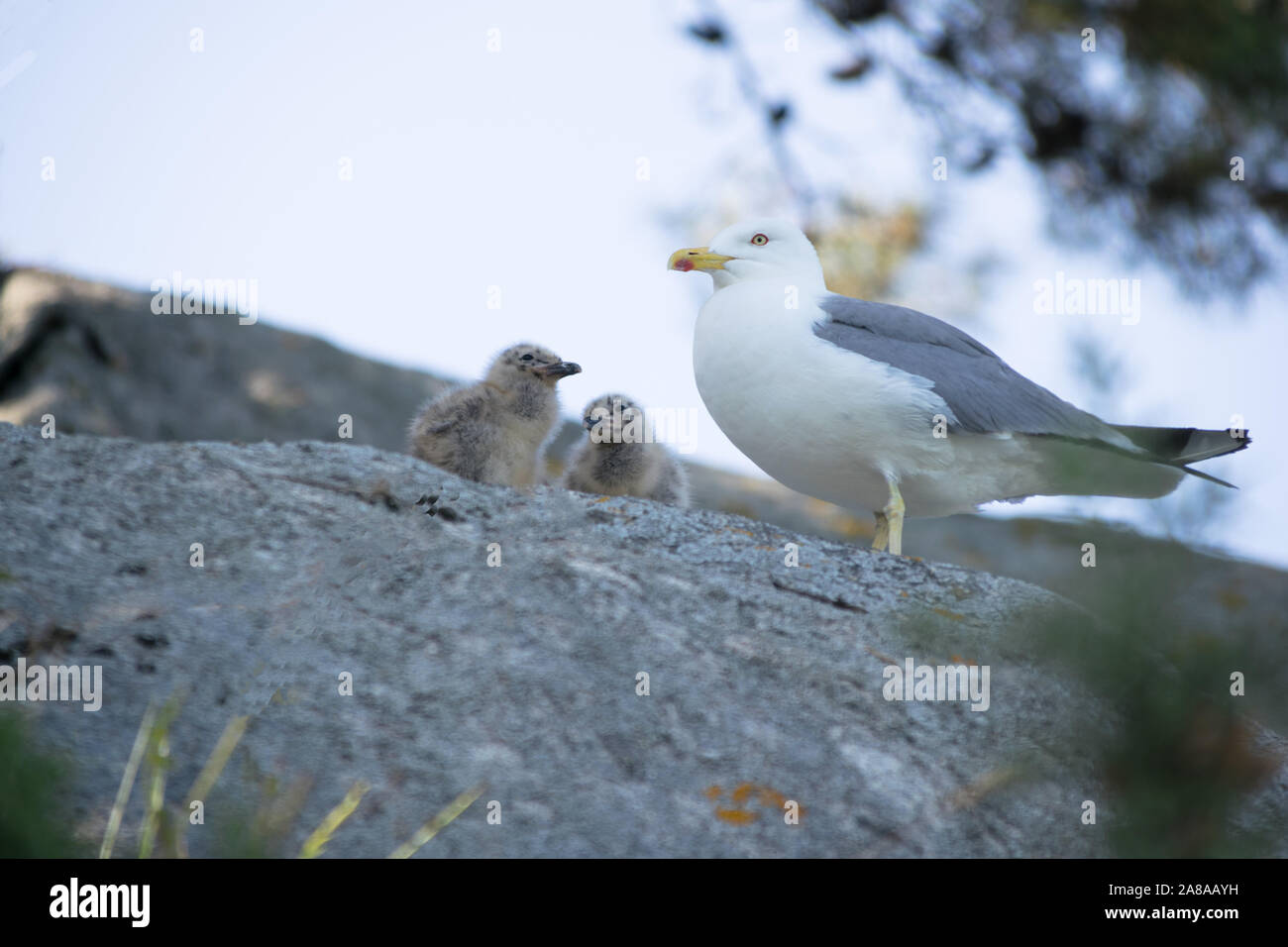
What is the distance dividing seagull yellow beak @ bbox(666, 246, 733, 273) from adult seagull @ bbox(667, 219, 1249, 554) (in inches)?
10.4

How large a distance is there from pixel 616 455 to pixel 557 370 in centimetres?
51

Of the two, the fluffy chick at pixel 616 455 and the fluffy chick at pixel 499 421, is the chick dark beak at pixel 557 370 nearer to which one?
the fluffy chick at pixel 499 421

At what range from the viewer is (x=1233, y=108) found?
6.39m

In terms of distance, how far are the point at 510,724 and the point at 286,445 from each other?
2005 mm

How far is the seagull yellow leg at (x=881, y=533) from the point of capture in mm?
5799

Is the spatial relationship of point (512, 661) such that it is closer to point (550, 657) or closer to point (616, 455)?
point (550, 657)

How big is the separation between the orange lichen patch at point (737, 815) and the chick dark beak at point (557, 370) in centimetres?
347

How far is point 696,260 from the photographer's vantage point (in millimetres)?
6441

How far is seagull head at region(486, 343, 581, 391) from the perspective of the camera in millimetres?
6520

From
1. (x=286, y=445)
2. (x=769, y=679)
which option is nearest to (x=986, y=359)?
(x=769, y=679)

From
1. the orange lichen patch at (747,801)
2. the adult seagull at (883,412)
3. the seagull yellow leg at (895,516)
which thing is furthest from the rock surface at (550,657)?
the adult seagull at (883,412)

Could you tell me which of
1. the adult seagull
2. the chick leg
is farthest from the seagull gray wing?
the chick leg

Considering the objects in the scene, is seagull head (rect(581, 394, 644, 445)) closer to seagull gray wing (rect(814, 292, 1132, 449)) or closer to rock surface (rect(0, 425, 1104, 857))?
seagull gray wing (rect(814, 292, 1132, 449))
